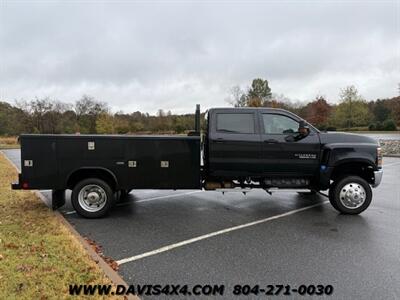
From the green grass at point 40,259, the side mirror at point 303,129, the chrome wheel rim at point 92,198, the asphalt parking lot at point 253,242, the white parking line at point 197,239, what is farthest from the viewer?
the side mirror at point 303,129

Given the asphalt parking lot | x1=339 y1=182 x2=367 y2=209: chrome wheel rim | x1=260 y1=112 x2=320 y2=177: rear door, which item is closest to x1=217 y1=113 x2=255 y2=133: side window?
x1=260 y1=112 x2=320 y2=177: rear door

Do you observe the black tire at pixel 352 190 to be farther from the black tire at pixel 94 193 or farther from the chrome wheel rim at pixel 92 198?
the chrome wheel rim at pixel 92 198

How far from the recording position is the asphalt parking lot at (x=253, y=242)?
4.23 metres

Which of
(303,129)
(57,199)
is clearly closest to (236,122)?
(303,129)

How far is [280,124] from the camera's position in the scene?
7344 mm

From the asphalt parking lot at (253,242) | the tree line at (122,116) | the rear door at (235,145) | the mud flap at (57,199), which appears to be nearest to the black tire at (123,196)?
the asphalt parking lot at (253,242)

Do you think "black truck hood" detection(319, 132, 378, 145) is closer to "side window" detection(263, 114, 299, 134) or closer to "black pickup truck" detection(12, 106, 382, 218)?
"black pickup truck" detection(12, 106, 382, 218)

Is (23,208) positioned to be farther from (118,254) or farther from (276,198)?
(276,198)

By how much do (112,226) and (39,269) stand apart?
2.24 metres

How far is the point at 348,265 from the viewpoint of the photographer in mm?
4605

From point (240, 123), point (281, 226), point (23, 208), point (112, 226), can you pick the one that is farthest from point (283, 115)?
point (23, 208)

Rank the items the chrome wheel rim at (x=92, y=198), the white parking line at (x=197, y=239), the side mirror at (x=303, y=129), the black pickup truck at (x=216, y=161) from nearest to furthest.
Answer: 1. the white parking line at (x=197, y=239)
2. the black pickup truck at (x=216, y=161)
3. the chrome wheel rim at (x=92, y=198)
4. the side mirror at (x=303, y=129)

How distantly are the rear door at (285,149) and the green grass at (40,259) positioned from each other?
402cm

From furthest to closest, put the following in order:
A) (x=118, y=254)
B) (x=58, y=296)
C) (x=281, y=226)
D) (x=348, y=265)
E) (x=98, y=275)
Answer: (x=281, y=226) < (x=118, y=254) < (x=348, y=265) < (x=98, y=275) < (x=58, y=296)
